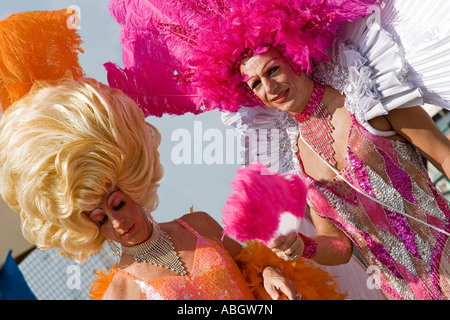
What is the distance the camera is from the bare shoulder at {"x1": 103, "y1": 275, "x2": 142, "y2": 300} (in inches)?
75.6

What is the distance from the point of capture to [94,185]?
1.86 meters

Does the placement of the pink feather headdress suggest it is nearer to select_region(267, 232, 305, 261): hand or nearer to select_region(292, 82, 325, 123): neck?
select_region(292, 82, 325, 123): neck

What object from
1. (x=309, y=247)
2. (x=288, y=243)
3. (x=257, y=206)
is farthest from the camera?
(x=309, y=247)

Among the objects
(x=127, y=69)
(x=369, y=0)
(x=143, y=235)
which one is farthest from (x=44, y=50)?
(x=369, y=0)

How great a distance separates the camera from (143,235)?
77.7 inches

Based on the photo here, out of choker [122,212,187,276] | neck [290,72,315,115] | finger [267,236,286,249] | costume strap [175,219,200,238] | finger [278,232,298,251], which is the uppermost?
neck [290,72,315,115]

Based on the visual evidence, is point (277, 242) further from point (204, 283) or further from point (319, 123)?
point (319, 123)

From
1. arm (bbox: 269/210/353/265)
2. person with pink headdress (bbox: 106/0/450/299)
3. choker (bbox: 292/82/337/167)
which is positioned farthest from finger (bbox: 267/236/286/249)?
choker (bbox: 292/82/337/167)

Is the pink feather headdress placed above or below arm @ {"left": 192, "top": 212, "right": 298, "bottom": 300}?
above

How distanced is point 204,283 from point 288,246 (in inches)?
17.1

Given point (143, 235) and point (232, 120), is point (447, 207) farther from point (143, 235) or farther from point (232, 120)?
point (143, 235)

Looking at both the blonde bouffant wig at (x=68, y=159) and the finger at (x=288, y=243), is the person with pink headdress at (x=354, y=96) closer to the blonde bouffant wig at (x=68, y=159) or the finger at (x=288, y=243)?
the finger at (x=288, y=243)

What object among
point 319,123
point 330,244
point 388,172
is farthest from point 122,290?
point 388,172
